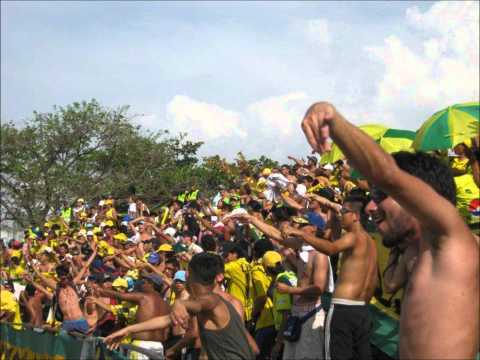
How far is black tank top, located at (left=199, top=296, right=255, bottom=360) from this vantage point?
20.6 ft

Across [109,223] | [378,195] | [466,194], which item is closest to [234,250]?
[466,194]

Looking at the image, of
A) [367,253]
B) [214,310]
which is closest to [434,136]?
[367,253]

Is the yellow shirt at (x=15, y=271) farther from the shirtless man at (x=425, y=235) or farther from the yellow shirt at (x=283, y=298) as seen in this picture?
the shirtless man at (x=425, y=235)

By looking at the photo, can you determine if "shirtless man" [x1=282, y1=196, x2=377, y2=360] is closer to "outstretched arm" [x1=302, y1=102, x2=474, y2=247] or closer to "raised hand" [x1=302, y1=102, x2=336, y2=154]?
"outstretched arm" [x1=302, y1=102, x2=474, y2=247]

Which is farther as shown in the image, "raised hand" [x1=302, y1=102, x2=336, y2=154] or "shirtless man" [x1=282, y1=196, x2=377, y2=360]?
"shirtless man" [x1=282, y1=196, x2=377, y2=360]

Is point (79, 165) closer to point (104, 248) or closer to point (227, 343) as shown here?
point (104, 248)

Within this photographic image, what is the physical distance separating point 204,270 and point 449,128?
237 centimetres

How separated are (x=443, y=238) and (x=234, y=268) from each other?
23.6 feet

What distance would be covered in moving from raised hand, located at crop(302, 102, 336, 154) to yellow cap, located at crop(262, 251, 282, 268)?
22.9ft

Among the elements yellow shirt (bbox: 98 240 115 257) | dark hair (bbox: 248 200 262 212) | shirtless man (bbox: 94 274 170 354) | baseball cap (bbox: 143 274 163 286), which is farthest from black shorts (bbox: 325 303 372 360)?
yellow shirt (bbox: 98 240 115 257)

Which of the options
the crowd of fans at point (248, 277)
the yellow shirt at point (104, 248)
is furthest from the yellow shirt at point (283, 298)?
the yellow shirt at point (104, 248)

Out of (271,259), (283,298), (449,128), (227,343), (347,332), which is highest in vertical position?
(449,128)

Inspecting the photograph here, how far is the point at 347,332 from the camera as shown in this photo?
7051 mm

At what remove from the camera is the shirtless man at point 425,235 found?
289cm
